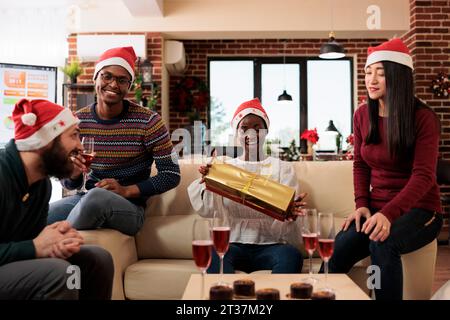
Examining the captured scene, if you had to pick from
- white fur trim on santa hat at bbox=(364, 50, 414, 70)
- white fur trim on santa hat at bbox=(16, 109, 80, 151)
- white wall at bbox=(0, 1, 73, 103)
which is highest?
white wall at bbox=(0, 1, 73, 103)

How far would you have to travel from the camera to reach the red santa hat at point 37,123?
152 cm

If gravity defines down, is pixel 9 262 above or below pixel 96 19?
below

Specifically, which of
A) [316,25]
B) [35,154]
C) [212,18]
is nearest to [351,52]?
[316,25]

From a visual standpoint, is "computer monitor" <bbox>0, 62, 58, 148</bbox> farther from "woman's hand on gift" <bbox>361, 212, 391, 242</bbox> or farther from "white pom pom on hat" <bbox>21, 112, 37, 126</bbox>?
"woman's hand on gift" <bbox>361, 212, 391, 242</bbox>

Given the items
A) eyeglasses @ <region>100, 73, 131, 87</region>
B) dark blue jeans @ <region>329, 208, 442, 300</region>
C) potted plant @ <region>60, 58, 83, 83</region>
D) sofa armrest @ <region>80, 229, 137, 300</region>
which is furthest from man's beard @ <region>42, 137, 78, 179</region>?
potted plant @ <region>60, 58, 83, 83</region>

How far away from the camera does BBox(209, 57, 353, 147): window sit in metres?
7.67

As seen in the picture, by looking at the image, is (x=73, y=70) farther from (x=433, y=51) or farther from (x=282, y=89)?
(x=433, y=51)

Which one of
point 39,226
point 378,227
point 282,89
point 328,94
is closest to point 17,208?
point 39,226

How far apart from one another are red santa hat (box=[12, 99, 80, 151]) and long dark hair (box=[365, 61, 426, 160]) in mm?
1280

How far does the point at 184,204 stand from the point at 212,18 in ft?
12.5

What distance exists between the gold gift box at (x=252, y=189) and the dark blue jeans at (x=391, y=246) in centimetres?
28

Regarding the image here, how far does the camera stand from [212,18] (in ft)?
19.3
